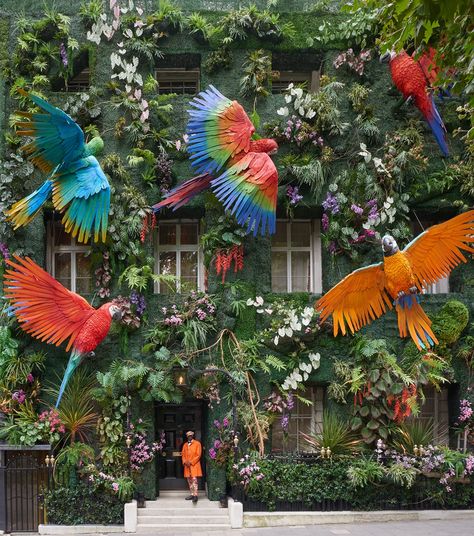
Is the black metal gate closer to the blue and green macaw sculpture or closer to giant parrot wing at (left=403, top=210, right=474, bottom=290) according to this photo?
the blue and green macaw sculpture

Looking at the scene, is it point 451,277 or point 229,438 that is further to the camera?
point 451,277

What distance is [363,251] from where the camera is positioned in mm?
15531

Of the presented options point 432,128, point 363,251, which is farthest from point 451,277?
point 432,128

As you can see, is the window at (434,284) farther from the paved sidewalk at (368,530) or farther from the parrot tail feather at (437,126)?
the paved sidewalk at (368,530)

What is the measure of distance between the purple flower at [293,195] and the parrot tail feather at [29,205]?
5.19m

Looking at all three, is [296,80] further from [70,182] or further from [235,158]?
[70,182]

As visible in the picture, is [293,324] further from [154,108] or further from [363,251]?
[154,108]

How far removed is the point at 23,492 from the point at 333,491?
630 cm

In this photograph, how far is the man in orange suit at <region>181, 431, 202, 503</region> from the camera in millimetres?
14430

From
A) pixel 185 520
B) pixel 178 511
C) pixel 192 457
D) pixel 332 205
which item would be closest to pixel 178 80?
pixel 332 205

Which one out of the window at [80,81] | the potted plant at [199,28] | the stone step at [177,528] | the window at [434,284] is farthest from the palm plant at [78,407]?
the window at [434,284]

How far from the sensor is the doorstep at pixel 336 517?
13562 millimetres

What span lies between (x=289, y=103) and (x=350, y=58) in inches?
70.1

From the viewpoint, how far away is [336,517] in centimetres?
1370
